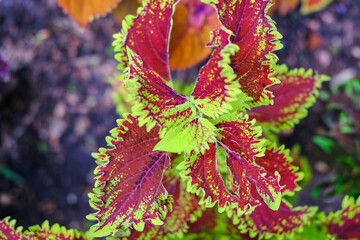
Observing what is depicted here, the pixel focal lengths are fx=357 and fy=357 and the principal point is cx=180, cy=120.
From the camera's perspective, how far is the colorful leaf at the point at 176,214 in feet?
3.01

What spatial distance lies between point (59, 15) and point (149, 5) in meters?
1.32

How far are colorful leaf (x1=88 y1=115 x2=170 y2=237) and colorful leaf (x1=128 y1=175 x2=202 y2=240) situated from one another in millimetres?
168

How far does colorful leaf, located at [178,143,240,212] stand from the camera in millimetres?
728

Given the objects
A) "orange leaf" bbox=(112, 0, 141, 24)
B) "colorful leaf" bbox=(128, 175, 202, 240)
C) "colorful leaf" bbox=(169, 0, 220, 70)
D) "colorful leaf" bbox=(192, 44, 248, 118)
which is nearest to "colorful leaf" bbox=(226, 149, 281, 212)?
"colorful leaf" bbox=(192, 44, 248, 118)

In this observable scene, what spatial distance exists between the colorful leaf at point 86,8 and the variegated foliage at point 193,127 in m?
0.36

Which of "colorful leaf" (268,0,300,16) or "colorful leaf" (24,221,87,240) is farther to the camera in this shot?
"colorful leaf" (268,0,300,16)

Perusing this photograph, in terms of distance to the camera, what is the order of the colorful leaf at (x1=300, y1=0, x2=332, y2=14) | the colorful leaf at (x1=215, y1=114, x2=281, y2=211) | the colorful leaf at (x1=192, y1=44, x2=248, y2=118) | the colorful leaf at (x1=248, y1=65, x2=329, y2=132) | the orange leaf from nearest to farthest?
the colorful leaf at (x1=192, y1=44, x2=248, y2=118) < the colorful leaf at (x1=215, y1=114, x2=281, y2=211) < the colorful leaf at (x1=248, y1=65, x2=329, y2=132) < the orange leaf < the colorful leaf at (x1=300, y1=0, x2=332, y2=14)

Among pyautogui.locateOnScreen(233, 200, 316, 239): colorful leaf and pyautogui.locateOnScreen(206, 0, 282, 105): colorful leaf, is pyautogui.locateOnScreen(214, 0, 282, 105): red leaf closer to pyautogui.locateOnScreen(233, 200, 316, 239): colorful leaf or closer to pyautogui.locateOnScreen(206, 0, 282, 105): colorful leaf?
pyautogui.locateOnScreen(206, 0, 282, 105): colorful leaf

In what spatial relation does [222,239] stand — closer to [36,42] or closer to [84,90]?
[84,90]

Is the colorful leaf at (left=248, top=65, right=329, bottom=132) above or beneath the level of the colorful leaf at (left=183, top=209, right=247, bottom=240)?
above

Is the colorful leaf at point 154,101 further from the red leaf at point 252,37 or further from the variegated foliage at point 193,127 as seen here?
the red leaf at point 252,37

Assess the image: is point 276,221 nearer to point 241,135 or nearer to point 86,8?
point 241,135

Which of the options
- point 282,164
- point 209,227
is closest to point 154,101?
point 282,164

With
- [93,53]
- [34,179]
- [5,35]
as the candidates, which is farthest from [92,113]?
[5,35]
